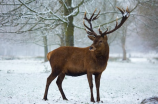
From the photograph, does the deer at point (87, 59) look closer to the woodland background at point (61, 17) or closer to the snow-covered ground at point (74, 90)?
the snow-covered ground at point (74, 90)

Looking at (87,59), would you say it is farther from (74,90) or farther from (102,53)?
(74,90)

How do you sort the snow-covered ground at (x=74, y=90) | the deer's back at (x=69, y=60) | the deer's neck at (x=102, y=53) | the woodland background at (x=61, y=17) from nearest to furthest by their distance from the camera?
the deer's neck at (x=102, y=53)
the deer's back at (x=69, y=60)
the snow-covered ground at (x=74, y=90)
the woodland background at (x=61, y=17)

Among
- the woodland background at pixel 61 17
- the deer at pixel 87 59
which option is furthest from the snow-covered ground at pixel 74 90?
the woodland background at pixel 61 17

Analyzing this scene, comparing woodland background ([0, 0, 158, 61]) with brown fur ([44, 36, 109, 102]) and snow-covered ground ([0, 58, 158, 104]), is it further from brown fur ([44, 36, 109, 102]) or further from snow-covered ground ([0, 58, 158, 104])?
snow-covered ground ([0, 58, 158, 104])

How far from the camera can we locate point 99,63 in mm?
5523

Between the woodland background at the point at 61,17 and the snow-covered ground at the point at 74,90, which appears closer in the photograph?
the snow-covered ground at the point at 74,90

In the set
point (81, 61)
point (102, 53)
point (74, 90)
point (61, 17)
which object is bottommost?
point (74, 90)

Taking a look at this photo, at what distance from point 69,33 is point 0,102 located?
243 inches

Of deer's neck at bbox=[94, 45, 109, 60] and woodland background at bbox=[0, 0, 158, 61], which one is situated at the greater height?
woodland background at bbox=[0, 0, 158, 61]

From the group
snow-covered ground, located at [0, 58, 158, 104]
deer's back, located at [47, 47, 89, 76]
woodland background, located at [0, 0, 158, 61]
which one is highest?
woodland background, located at [0, 0, 158, 61]

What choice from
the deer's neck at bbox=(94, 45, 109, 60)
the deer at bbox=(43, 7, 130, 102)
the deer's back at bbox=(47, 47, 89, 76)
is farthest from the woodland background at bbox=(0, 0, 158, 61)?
the deer's back at bbox=(47, 47, 89, 76)


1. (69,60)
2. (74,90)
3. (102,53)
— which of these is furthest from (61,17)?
(102,53)

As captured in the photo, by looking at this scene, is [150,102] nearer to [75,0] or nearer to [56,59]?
[56,59]

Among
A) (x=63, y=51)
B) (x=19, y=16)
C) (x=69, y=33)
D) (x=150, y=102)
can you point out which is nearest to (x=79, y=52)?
(x=63, y=51)
